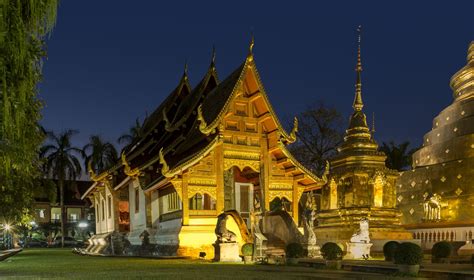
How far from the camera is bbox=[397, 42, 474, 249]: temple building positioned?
24303mm

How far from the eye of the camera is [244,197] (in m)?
23.9

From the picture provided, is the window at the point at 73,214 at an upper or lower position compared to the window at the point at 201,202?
lower

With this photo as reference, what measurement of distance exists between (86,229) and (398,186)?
48998mm

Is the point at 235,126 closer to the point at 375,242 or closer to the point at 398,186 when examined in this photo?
the point at 375,242

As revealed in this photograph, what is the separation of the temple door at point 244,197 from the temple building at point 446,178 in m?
7.54

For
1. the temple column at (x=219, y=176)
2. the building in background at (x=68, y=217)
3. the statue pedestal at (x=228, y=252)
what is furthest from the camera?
the building in background at (x=68, y=217)

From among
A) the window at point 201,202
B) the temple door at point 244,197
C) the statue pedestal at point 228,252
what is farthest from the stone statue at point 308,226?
the window at point 201,202

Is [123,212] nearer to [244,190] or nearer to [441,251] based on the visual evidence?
[244,190]

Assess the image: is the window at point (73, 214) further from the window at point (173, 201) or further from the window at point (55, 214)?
the window at point (173, 201)

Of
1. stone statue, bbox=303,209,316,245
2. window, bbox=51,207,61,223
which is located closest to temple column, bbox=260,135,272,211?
stone statue, bbox=303,209,316,245

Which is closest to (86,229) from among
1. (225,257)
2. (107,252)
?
(107,252)

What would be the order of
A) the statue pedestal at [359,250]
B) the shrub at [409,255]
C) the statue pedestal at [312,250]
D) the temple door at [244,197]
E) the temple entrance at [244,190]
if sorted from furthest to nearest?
the temple door at [244,197] → the temple entrance at [244,190] → the statue pedestal at [359,250] → the statue pedestal at [312,250] → the shrub at [409,255]

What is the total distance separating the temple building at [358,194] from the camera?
80.4ft

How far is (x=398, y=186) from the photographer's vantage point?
29.7 m
